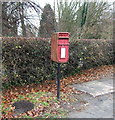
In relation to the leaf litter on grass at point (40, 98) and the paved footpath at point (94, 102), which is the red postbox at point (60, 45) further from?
the paved footpath at point (94, 102)

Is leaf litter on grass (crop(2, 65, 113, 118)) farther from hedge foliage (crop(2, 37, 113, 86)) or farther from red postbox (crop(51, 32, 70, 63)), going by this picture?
red postbox (crop(51, 32, 70, 63))

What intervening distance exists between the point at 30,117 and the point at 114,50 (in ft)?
24.9

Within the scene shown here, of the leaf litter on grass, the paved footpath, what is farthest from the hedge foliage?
the paved footpath

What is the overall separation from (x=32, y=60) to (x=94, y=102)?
94.0 inches

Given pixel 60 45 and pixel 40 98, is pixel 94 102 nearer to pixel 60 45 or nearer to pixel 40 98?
pixel 40 98

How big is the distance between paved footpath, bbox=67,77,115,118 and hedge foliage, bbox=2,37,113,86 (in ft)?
4.04

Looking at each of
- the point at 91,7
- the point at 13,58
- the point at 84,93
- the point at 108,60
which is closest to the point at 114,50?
the point at 108,60

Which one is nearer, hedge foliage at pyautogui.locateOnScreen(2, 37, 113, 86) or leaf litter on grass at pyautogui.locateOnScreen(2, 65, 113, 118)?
leaf litter on grass at pyautogui.locateOnScreen(2, 65, 113, 118)

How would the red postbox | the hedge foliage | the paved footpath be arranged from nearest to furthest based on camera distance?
the paved footpath, the red postbox, the hedge foliage

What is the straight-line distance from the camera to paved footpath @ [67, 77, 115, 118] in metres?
3.04

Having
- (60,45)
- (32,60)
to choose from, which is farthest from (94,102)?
(32,60)

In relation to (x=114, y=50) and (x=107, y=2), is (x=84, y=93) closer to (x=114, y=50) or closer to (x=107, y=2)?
(x=114, y=50)

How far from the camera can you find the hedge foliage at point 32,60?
14.1ft

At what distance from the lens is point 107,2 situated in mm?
11039
